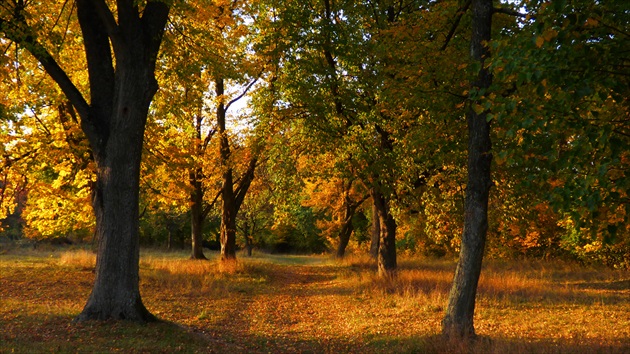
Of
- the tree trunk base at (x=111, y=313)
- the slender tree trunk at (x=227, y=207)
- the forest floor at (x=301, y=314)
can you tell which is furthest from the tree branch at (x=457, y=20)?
the slender tree trunk at (x=227, y=207)

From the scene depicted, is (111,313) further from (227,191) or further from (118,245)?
(227,191)

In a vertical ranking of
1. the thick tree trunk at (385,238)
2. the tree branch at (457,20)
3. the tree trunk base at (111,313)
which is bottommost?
the tree trunk base at (111,313)

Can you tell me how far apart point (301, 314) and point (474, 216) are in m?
6.12

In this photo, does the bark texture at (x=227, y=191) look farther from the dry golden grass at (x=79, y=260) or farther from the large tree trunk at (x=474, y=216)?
the large tree trunk at (x=474, y=216)

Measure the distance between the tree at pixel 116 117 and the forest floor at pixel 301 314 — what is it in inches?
29.1

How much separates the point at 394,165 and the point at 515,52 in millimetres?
9667

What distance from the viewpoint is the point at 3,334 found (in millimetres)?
7770

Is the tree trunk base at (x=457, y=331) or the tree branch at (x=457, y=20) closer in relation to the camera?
the tree trunk base at (x=457, y=331)

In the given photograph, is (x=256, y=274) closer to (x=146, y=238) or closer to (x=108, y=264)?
(x=108, y=264)

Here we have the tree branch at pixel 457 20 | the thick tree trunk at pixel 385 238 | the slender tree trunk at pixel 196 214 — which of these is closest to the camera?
the tree branch at pixel 457 20

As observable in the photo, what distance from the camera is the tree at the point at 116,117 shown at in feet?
29.4

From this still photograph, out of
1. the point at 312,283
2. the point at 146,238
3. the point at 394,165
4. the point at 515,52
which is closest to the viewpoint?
the point at 515,52

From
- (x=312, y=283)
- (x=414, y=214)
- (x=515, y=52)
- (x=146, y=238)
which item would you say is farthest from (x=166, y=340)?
(x=146, y=238)

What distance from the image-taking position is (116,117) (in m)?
9.27
